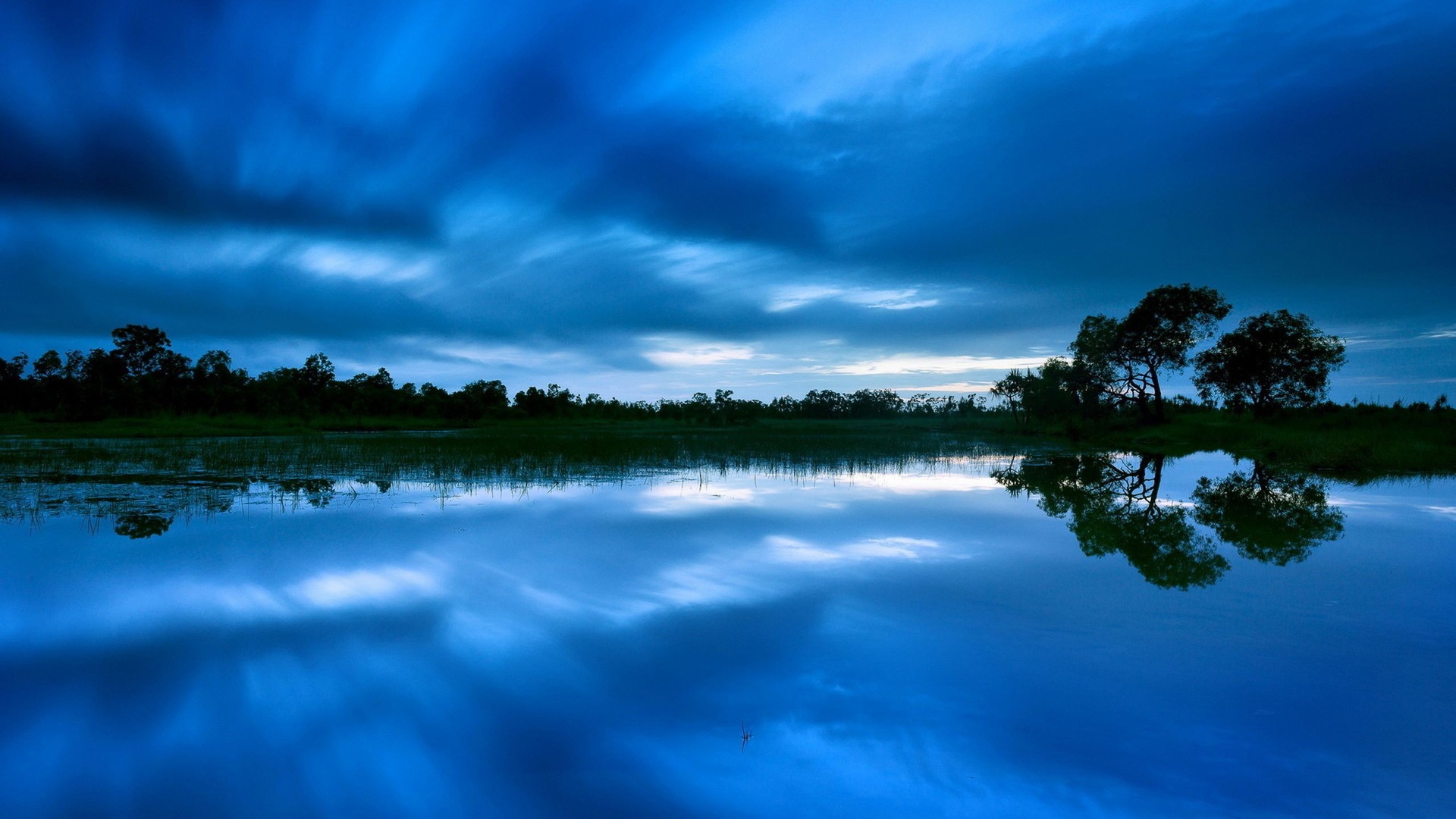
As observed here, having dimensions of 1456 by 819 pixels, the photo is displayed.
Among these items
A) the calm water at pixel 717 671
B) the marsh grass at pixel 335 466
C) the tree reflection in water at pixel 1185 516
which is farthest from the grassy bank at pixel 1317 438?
the calm water at pixel 717 671

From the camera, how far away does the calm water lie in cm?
390

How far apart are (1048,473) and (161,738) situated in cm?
2256

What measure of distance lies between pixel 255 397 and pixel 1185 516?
85.7 meters

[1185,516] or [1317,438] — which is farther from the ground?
[1317,438]

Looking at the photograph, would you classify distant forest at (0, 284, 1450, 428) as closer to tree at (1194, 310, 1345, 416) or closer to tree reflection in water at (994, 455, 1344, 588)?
tree at (1194, 310, 1345, 416)

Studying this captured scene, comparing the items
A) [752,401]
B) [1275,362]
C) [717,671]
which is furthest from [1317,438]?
[752,401]

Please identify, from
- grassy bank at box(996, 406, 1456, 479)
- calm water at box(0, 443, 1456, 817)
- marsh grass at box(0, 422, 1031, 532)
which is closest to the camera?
calm water at box(0, 443, 1456, 817)

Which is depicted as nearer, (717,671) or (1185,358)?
(717,671)

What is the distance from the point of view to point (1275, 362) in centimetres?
3994

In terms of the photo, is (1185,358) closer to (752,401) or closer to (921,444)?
(921,444)

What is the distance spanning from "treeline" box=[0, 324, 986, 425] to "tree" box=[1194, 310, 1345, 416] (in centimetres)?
4783

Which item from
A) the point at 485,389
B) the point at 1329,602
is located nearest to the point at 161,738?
the point at 1329,602

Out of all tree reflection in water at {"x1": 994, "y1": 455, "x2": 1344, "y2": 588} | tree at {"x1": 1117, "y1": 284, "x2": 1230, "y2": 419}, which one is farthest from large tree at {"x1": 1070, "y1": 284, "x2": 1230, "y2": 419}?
tree reflection in water at {"x1": 994, "y1": 455, "x2": 1344, "y2": 588}

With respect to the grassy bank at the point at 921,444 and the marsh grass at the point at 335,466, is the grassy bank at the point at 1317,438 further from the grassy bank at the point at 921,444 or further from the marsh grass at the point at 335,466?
the marsh grass at the point at 335,466
